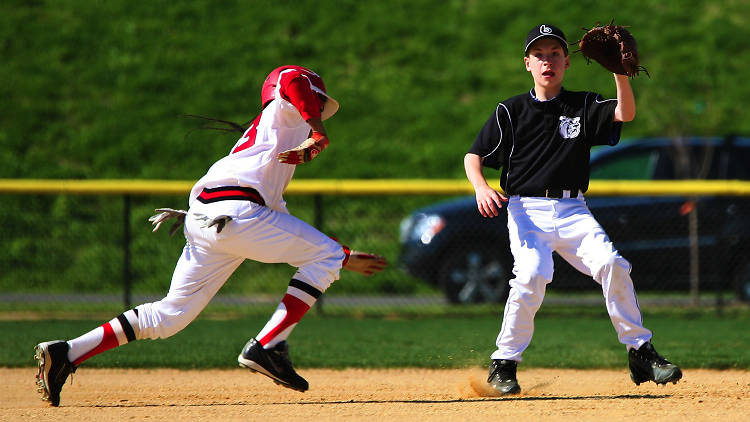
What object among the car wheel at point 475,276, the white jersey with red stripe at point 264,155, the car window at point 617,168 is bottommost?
the car wheel at point 475,276

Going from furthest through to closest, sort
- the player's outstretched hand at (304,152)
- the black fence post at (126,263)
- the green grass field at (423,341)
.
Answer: the black fence post at (126,263) < the green grass field at (423,341) < the player's outstretched hand at (304,152)

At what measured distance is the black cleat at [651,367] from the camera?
479 centimetres

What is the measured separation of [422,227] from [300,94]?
19.8 ft

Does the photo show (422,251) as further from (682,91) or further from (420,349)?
(682,91)

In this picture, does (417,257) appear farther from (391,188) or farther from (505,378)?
(505,378)

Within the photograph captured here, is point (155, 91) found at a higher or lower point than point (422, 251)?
higher

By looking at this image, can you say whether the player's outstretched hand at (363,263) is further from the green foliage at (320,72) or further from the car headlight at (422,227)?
the green foliage at (320,72)

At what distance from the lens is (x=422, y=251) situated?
10.5 metres

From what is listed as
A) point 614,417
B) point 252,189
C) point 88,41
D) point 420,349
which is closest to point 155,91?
point 88,41

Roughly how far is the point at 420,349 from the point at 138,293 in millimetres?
5349

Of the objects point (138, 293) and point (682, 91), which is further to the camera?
point (682, 91)

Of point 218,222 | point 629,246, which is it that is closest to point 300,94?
point 218,222

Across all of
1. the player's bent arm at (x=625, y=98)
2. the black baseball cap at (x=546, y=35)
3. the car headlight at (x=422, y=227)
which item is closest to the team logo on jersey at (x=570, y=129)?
the player's bent arm at (x=625, y=98)

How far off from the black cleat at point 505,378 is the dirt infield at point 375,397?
7 centimetres
